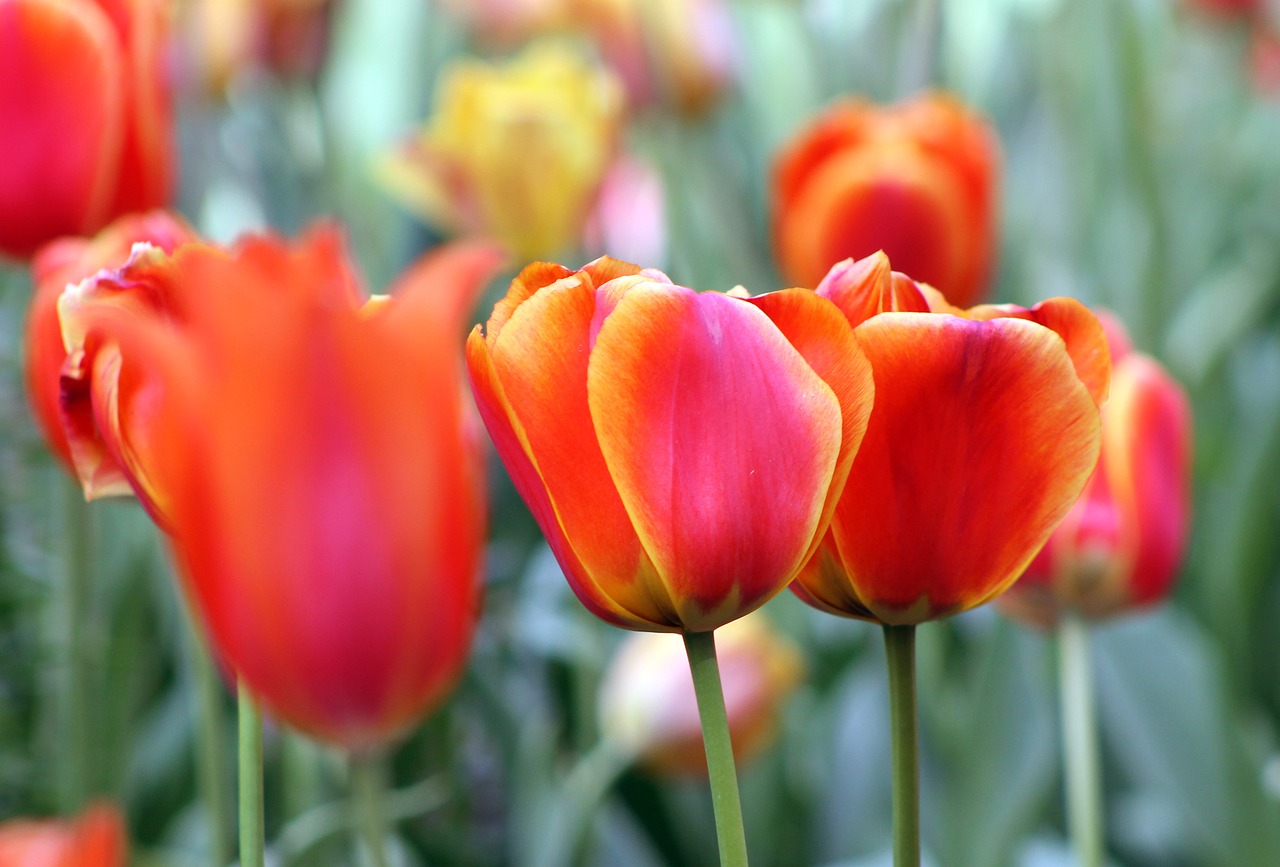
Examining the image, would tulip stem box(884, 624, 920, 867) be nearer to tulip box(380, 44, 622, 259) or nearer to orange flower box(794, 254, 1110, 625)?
orange flower box(794, 254, 1110, 625)

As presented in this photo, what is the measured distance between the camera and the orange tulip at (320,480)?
0.50ft

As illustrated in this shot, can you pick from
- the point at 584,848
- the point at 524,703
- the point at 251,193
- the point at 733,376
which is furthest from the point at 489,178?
the point at 733,376

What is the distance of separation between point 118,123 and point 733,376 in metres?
0.36

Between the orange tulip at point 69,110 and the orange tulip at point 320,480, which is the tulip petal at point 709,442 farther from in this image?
the orange tulip at point 69,110

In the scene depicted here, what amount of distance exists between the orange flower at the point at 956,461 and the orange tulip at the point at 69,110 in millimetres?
355

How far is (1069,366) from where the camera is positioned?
21 cm

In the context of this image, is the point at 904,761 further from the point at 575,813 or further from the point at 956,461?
the point at 575,813

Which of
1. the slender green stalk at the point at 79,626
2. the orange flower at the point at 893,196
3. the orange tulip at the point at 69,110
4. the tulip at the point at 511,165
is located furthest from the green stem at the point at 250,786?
the tulip at the point at 511,165

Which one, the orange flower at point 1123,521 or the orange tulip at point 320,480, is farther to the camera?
the orange flower at point 1123,521

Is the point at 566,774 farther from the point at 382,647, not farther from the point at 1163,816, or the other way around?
the point at 382,647

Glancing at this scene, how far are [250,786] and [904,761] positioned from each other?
100mm

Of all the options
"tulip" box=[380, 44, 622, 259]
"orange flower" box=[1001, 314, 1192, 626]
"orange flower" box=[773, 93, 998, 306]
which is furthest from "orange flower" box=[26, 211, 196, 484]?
"tulip" box=[380, 44, 622, 259]

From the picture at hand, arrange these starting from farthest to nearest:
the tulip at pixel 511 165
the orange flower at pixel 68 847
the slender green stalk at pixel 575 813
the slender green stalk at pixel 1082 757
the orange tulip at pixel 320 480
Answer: the tulip at pixel 511 165, the slender green stalk at pixel 575 813, the slender green stalk at pixel 1082 757, the orange flower at pixel 68 847, the orange tulip at pixel 320 480

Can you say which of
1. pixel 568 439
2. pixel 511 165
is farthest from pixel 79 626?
pixel 511 165
